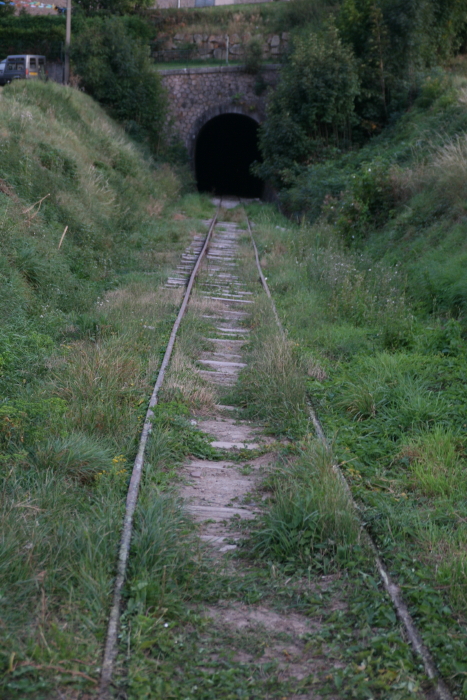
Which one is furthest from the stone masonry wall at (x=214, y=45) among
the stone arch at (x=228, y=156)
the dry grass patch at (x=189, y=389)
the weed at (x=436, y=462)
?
the weed at (x=436, y=462)

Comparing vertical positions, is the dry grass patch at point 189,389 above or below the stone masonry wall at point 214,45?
below

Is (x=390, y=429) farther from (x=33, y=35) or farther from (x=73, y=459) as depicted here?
(x=33, y=35)

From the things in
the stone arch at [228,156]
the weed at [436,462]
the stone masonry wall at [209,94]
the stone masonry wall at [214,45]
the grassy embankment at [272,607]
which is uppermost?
the stone masonry wall at [214,45]

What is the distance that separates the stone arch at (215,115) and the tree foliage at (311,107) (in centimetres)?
615

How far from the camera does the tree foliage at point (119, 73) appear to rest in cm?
2584

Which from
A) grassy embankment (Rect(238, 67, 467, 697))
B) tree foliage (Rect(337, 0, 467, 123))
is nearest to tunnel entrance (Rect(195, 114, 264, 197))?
tree foliage (Rect(337, 0, 467, 123))

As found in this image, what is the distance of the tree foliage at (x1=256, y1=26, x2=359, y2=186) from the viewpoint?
70.7 ft

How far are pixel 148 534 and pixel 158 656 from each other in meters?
0.79

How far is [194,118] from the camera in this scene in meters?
29.8

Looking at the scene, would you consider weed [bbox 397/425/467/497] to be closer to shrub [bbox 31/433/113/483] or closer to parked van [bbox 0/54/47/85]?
shrub [bbox 31/433/113/483]

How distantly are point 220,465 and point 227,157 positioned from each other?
36091 mm

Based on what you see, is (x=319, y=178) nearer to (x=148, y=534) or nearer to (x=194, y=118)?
(x=194, y=118)

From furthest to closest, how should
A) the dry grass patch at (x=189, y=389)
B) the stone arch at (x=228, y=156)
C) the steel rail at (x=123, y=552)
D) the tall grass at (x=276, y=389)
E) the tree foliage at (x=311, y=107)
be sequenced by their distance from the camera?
the stone arch at (x=228, y=156)
the tree foliage at (x=311, y=107)
the dry grass patch at (x=189, y=389)
the tall grass at (x=276, y=389)
the steel rail at (x=123, y=552)

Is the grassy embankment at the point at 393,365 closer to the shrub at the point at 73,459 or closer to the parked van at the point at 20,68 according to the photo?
the shrub at the point at 73,459
